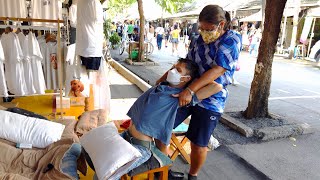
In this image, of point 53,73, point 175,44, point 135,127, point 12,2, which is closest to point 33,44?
point 53,73

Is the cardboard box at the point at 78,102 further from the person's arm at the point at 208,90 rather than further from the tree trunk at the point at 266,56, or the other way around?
the person's arm at the point at 208,90

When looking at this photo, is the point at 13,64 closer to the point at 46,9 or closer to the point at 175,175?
the point at 46,9

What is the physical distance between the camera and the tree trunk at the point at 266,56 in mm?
4367

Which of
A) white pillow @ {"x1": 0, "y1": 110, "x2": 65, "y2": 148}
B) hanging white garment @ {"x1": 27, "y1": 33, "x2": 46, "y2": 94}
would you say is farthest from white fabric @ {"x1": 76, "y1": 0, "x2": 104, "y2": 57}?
white pillow @ {"x1": 0, "y1": 110, "x2": 65, "y2": 148}

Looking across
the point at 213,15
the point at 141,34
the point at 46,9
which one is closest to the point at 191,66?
the point at 213,15

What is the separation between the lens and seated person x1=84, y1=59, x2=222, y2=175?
2268 mm

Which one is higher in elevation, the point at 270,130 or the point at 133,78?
the point at 133,78

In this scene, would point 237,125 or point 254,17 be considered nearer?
point 237,125

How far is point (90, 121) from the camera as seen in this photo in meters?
3.64

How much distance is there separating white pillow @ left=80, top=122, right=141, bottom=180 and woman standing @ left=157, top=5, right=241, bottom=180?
0.58 metres

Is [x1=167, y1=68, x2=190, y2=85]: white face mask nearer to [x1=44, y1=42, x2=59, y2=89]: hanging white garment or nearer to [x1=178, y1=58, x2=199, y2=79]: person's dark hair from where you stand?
[x1=178, y1=58, x2=199, y2=79]: person's dark hair

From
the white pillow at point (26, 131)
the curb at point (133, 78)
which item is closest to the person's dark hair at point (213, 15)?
the white pillow at point (26, 131)

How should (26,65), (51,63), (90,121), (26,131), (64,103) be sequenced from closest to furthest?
(26,131), (90,121), (26,65), (51,63), (64,103)

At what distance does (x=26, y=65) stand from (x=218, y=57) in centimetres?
288
